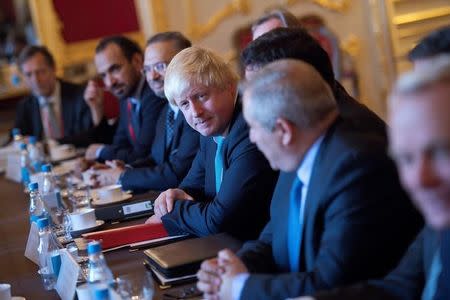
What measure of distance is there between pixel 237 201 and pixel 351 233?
0.83 metres

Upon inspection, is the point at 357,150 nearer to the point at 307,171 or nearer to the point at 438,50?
the point at 307,171

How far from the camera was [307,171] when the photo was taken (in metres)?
1.84

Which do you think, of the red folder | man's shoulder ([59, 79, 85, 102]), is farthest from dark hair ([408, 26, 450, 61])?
man's shoulder ([59, 79, 85, 102])

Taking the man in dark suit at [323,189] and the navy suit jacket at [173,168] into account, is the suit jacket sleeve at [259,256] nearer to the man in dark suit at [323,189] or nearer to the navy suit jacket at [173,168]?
the man in dark suit at [323,189]

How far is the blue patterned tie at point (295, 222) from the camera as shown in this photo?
188cm

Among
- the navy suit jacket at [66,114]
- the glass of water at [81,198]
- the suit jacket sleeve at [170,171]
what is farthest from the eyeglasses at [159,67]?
the navy suit jacket at [66,114]

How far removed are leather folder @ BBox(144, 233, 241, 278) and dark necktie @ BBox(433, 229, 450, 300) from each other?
2.28 feet

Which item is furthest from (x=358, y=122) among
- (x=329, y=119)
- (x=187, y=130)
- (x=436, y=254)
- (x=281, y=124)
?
(x=187, y=130)

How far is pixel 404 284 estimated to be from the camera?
161 cm

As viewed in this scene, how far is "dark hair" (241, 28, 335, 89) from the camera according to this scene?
2307mm

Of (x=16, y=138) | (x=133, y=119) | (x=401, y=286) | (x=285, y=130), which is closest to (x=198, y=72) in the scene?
(x=285, y=130)

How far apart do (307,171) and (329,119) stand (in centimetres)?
13

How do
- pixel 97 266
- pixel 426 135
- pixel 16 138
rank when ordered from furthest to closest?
pixel 16 138
pixel 97 266
pixel 426 135

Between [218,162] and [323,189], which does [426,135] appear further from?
[218,162]
